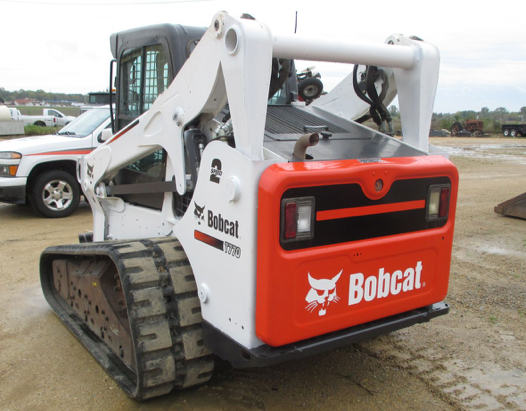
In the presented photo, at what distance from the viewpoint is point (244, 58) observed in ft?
8.05

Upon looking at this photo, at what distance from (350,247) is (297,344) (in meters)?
0.57

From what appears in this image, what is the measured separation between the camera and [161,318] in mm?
2879

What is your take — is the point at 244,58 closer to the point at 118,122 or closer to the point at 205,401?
the point at 205,401

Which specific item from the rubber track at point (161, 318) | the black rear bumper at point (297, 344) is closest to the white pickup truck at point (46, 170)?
the rubber track at point (161, 318)

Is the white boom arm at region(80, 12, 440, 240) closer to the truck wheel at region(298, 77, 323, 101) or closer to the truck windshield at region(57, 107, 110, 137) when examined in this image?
the truck wheel at region(298, 77, 323, 101)

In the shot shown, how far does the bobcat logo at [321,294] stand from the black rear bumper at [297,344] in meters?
0.18

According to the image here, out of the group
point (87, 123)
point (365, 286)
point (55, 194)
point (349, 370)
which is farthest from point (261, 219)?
point (87, 123)

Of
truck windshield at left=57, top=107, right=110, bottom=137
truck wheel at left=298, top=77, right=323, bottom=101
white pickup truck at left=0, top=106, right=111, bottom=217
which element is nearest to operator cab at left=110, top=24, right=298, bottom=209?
truck wheel at left=298, top=77, right=323, bottom=101

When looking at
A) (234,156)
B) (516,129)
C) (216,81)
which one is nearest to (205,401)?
(234,156)

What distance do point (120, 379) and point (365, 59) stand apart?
2412 millimetres

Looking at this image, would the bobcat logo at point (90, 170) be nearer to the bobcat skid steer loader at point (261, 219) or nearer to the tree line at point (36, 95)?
the bobcat skid steer loader at point (261, 219)

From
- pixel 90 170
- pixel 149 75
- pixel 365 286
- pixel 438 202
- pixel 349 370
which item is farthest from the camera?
pixel 90 170

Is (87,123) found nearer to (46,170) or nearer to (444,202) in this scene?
(46,170)

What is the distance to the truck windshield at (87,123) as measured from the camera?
8.69m
